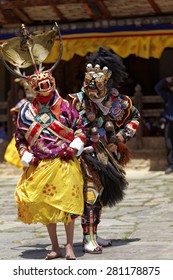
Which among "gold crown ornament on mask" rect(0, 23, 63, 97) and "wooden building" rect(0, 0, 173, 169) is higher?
"gold crown ornament on mask" rect(0, 23, 63, 97)

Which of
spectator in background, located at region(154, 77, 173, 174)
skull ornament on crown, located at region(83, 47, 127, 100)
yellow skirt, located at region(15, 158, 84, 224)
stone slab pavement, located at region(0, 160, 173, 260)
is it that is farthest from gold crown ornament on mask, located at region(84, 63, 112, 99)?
spectator in background, located at region(154, 77, 173, 174)

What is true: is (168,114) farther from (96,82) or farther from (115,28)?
(96,82)

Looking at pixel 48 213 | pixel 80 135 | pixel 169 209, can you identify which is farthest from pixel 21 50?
pixel 169 209

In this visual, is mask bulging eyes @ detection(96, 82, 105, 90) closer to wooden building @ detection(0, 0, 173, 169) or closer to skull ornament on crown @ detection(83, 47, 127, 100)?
skull ornament on crown @ detection(83, 47, 127, 100)

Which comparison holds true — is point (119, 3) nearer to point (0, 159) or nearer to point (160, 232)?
point (0, 159)

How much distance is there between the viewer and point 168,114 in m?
14.1

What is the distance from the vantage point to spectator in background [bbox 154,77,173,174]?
14070 millimetres

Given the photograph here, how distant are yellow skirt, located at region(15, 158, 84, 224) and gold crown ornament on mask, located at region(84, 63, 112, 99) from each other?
80 cm

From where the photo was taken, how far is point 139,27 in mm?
14969

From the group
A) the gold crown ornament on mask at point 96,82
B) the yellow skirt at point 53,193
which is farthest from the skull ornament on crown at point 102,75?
the yellow skirt at point 53,193

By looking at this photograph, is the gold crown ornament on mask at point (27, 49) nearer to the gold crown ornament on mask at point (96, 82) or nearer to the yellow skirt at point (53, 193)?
the gold crown ornament on mask at point (96, 82)

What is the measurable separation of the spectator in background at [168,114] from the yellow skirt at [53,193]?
25.7 feet

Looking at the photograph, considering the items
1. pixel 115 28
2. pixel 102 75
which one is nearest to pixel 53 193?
pixel 102 75

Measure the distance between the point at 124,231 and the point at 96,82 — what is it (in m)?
1.82
